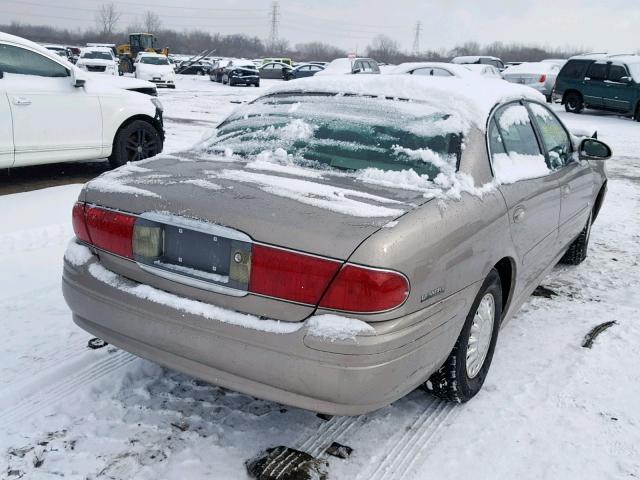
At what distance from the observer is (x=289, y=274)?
218 centimetres

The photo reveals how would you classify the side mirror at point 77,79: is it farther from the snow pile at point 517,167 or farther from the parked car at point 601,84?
the parked car at point 601,84

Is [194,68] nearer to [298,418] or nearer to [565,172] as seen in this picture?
[565,172]

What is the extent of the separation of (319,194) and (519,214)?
123 centimetres

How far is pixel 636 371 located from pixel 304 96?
2.42 meters

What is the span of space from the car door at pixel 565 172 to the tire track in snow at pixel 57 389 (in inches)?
111

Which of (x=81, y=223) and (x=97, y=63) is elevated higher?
(x=97, y=63)

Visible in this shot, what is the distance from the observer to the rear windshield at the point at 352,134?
2885 mm

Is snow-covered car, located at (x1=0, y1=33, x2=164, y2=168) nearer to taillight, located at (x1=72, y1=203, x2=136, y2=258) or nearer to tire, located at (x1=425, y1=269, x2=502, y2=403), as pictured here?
taillight, located at (x1=72, y1=203, x2=136, y2=258)

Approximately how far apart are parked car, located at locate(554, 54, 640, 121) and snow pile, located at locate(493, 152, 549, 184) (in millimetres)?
17109

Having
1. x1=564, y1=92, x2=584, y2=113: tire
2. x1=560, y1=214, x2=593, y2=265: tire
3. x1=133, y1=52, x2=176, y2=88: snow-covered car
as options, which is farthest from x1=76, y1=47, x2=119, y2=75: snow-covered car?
x1=560, y1=214, x2=593, y2=265: tire

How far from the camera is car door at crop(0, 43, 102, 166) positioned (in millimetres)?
6316

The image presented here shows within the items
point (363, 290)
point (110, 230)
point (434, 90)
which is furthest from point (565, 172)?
point (110, 230)

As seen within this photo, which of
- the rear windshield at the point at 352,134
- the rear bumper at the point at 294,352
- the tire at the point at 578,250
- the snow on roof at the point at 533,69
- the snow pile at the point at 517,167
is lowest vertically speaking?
the tire at the point at 578,250

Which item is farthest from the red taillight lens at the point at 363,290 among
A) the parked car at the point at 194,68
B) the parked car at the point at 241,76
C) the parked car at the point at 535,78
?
the parked car at the point at 194,68
